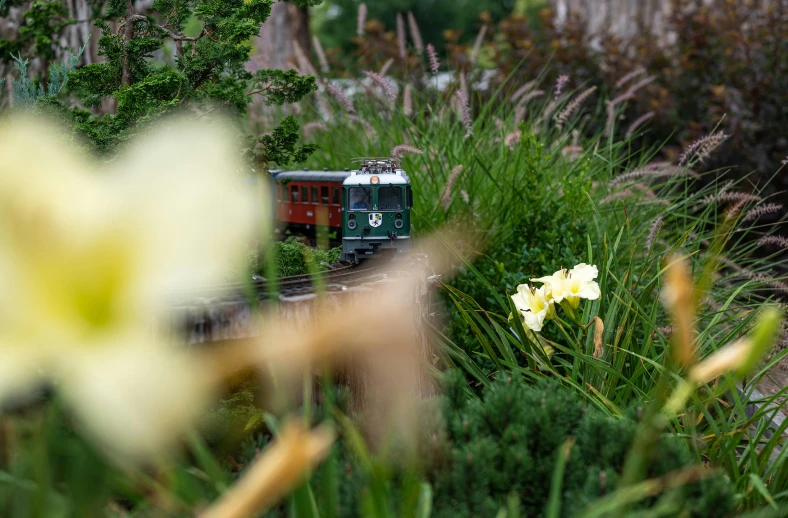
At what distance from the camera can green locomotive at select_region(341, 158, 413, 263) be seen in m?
2.84

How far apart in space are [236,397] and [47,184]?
5.79ft

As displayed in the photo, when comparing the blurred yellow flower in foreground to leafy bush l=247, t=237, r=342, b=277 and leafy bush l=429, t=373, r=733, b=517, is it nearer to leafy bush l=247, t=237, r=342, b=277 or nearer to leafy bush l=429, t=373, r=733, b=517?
leafy bush l=429, t=373, r=733, b=517

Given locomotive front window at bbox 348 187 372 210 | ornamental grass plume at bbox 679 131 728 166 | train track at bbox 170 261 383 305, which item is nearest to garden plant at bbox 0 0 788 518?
train track at bbox 170 261 383 305

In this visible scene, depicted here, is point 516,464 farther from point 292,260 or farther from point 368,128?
point 368,128

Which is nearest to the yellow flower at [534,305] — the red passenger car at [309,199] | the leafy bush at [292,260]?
the leafy bush at [292,260]

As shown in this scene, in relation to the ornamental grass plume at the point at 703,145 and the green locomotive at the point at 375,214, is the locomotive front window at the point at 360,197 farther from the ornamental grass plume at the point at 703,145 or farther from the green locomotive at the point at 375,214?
the ornamental grass plume at the point at 703,145

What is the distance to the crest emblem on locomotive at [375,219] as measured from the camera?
283 centimetres

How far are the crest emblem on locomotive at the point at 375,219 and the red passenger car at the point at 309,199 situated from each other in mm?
816

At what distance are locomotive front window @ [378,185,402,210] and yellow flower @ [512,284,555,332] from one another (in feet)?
2.41

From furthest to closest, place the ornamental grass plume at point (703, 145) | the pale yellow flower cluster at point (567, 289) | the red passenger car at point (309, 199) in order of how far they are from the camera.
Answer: the red passenger car at point (309, 199) → the ornamental grass plume at point (703, 145) → the pale yellow flower cluster at point (567, 289)

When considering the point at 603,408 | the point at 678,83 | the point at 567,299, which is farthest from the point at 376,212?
the point at 678,83

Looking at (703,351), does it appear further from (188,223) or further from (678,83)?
(678,83)

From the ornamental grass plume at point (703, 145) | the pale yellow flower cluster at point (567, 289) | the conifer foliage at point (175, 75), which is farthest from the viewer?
the ornamental grass plume at point (703, 145)

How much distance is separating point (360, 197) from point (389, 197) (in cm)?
12
